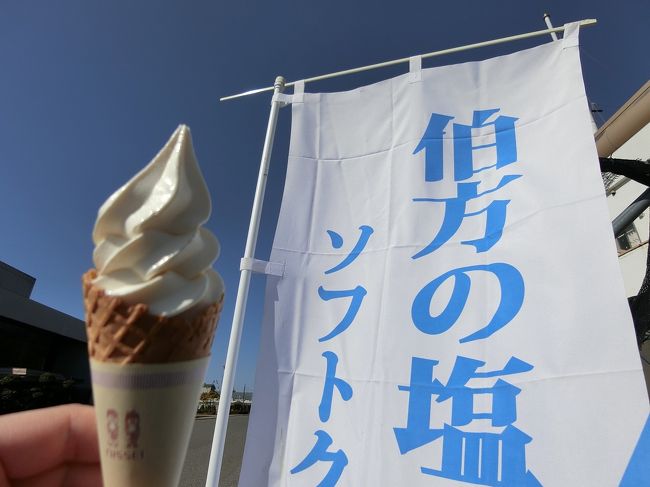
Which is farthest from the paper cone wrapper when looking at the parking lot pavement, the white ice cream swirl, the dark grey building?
the dark grey building

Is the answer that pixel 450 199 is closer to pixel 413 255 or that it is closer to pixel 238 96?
pixel 413 255

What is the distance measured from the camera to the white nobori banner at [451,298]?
170 centimetres

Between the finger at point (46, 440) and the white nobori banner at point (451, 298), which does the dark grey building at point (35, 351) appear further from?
the finger at point (46, 440)

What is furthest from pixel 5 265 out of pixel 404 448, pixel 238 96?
pixel 404 448

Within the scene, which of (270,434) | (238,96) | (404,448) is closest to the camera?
(404,448)

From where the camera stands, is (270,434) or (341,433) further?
(270,434)

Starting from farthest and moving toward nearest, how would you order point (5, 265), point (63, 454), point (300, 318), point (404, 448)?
point (5, 265) < point (300, 318) < point (404, 448) < point (63, 454)

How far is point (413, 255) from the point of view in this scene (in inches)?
89.0

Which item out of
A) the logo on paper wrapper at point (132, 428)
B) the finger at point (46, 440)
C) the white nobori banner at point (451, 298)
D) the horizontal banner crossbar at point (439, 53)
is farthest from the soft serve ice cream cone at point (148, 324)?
the horizontal banner crossbar at point (439, 53)

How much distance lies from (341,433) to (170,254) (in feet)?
5.21

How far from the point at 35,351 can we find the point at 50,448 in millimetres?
32618

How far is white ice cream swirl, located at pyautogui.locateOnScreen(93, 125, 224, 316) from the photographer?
2.50ft

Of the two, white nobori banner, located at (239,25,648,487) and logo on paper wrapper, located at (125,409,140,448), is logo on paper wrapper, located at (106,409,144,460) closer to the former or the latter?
logo on paper wrapper, located at (125,409,140,448)

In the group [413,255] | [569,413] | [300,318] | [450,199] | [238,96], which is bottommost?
[569,413]
